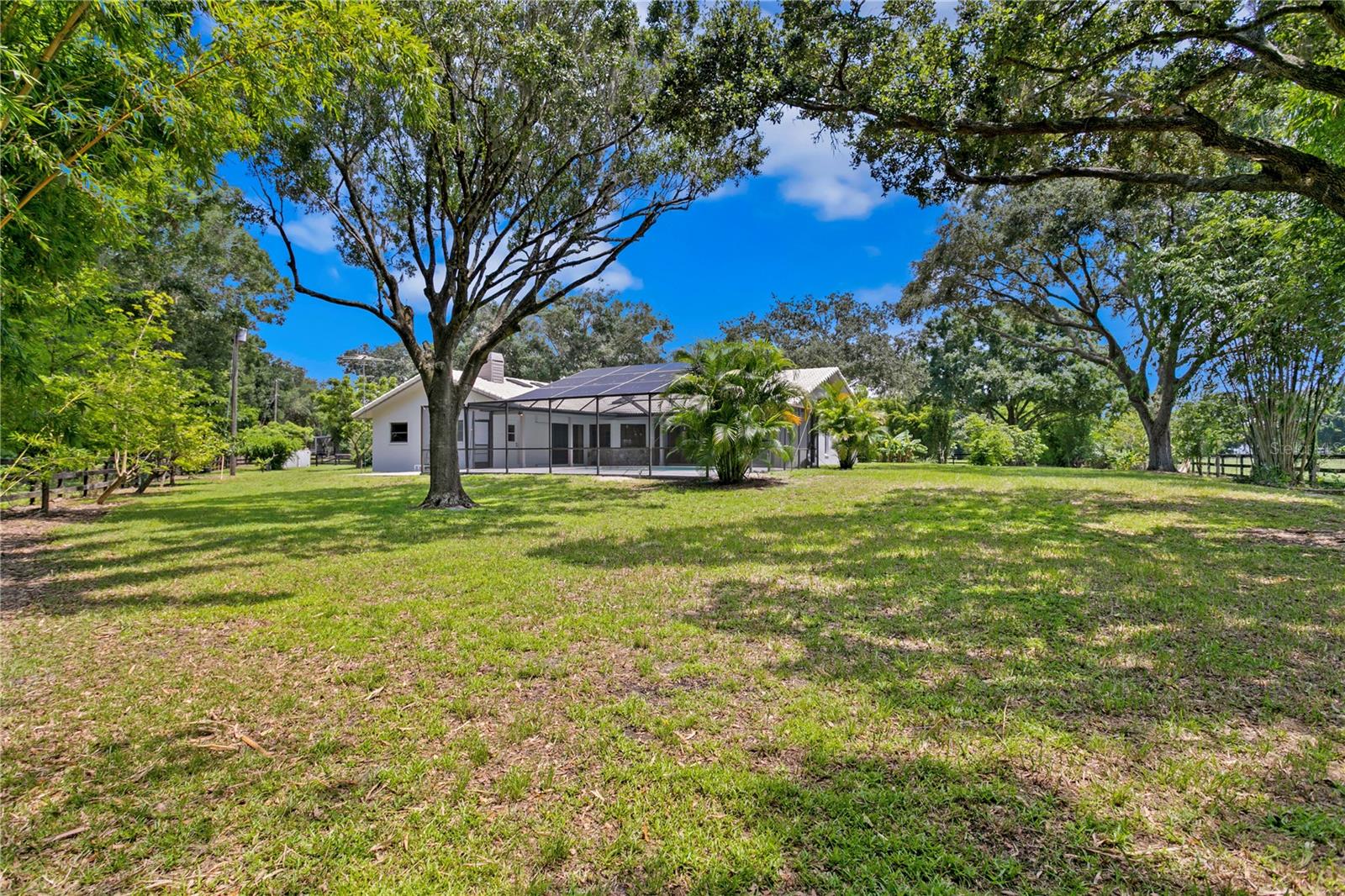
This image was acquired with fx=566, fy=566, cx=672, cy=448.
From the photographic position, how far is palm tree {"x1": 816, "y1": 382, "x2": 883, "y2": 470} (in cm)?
1839

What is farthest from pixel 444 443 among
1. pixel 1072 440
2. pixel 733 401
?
pixel 1072 440

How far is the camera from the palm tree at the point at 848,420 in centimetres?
1839

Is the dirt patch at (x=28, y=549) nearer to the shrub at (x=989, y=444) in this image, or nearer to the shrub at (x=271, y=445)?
the shrub at (x=271, y=445)

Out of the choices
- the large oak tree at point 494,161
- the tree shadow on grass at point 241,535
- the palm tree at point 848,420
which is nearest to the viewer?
the tree shadow on grass at point 241,535

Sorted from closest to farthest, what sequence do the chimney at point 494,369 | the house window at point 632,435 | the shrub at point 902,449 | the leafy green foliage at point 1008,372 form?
the house window at point 632,435, the chimney at point 494,369, the leafy green foliage at point 1008,372, the shrub at point 902,449

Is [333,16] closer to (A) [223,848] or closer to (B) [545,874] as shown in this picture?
(A) [223,848]

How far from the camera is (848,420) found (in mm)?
18578

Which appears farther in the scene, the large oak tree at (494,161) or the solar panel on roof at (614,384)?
the solar panel on roof at (614,384)

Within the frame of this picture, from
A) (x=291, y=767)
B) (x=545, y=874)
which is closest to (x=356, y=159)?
(x=291, y=767)

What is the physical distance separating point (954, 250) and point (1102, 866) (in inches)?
814

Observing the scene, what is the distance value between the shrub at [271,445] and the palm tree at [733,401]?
2235 cm

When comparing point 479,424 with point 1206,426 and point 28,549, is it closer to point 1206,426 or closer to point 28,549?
point 28,549

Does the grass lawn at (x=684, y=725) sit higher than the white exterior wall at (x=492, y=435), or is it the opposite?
the white exterior wall at (x=492, y=435)

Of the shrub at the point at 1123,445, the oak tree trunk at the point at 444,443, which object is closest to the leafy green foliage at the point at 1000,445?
the shrub at the point at 1123,445
